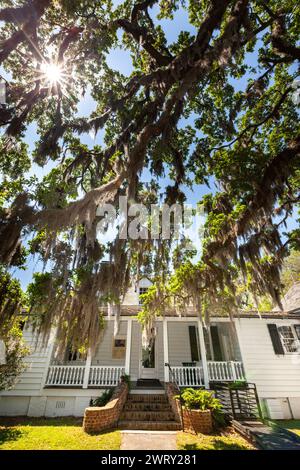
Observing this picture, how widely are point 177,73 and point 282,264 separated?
633 cm

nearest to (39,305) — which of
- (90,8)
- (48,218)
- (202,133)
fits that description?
(48,218)

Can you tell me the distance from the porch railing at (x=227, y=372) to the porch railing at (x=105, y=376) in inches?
162

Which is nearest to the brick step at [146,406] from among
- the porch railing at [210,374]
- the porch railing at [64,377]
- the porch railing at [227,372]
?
the porch railing at [210,374]

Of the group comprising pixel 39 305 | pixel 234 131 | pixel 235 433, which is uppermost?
pixel 234 131

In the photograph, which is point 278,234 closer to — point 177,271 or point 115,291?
point 177,271

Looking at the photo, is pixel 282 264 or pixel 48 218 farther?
pixel 282 264

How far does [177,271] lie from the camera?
288 inches

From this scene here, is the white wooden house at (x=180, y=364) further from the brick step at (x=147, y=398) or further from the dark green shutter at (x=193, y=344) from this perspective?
the brick step at (x=147, y=398)

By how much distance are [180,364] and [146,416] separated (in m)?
4.82

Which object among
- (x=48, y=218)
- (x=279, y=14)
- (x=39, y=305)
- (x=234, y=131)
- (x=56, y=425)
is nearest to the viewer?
(x=48, y=218)

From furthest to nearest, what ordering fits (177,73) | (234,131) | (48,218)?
(234,131) → (177,73) → (48,218)

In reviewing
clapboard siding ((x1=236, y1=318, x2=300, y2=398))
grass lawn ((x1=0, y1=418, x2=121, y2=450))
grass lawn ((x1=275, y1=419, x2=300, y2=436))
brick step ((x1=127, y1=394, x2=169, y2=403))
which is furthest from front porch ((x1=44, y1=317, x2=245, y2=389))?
grass lawn ((x1=0, y1=418, x2=121, y2=450))

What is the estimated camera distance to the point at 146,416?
24.5 ft

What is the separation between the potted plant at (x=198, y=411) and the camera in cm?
652
